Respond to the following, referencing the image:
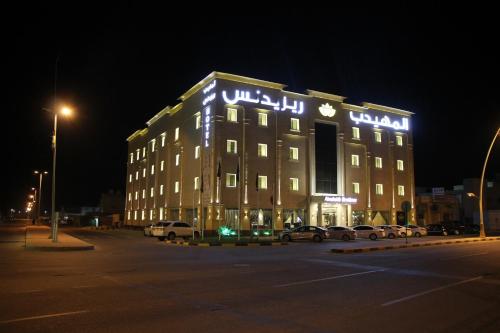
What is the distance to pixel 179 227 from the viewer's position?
129 feet

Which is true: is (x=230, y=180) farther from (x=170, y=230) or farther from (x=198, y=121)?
(x=170, y=230)

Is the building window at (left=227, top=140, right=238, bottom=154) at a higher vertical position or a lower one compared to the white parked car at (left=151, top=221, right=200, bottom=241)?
higher

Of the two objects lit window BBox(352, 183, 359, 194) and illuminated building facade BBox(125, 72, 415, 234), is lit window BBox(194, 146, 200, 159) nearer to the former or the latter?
illuminated building facade BBox(125, 72, 415, 234)

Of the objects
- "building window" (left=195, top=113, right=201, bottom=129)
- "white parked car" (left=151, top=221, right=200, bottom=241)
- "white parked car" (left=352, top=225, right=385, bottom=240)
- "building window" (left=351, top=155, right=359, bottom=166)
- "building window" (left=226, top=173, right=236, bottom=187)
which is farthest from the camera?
"building window" (left=351, top=155, right=359, bottom=166)

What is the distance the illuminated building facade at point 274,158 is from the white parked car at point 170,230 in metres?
3.06

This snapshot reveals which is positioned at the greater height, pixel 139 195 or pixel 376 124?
pixel 376 124

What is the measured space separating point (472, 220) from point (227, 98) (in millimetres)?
47113

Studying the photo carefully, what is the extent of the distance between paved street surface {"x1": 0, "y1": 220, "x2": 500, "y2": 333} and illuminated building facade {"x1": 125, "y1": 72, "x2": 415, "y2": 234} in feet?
84.1

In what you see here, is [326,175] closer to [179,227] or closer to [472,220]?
[179,227]

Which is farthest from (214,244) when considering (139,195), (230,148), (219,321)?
(139,195)

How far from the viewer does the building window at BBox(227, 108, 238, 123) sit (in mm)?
48125

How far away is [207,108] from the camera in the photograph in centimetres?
4847

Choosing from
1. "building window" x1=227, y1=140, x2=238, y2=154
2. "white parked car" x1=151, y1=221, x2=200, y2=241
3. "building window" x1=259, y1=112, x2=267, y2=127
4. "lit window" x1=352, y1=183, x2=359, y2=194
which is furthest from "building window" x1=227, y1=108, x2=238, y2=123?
"lit window" x1=352, y1=183, x2=359, y2=194

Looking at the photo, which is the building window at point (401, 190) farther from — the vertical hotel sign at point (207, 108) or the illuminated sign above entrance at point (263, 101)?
the vertical hotel sign at point (207, 108)
